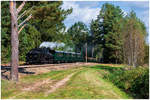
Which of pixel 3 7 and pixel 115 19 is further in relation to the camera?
pixel 115 19

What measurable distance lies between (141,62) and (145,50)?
1.55m

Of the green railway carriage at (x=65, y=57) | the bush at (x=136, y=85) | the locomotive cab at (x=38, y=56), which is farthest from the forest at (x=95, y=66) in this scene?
the locomotive cab at (x=38, y=56)

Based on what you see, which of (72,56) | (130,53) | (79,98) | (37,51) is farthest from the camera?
(72,56)

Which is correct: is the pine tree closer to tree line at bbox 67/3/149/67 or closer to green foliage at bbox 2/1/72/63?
tree line at bbox 67/3/149/67

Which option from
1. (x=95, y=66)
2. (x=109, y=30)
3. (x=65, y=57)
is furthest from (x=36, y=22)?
(x=109, y=30)

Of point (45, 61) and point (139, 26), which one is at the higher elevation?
point (139, 26)

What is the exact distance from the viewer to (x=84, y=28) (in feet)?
363

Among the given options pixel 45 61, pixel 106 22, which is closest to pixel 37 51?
pixel 45 61

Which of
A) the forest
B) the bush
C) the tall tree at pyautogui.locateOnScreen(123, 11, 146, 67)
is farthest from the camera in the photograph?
the tall tree at pyautogui.locateOnScreen(123, 11, 146, 67)

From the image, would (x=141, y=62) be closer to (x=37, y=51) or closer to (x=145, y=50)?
(x=145, y=50)

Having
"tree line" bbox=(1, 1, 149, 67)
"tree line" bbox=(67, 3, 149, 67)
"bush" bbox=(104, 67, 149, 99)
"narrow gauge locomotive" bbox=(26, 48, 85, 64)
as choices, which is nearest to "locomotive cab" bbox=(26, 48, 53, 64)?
"narrow gauge locomotive" bbox=(26, 48, 85, 64)

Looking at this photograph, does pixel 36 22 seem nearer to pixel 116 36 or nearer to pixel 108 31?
pixel 116 36

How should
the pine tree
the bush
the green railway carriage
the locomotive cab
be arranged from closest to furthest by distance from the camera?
the bush < the locomotive cab < the green railway carriage < the pine tree

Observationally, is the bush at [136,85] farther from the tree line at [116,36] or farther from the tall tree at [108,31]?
the tall tree at [108,31]
